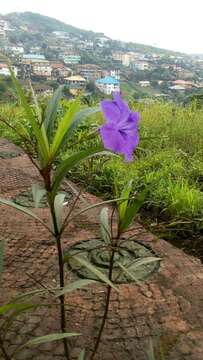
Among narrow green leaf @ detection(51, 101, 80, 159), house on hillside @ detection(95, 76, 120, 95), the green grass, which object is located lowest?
the green grass

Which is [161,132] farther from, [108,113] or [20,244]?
[108,113]

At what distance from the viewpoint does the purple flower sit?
0.76 m

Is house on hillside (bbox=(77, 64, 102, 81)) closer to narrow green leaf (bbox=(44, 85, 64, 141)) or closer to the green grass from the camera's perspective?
the green grass

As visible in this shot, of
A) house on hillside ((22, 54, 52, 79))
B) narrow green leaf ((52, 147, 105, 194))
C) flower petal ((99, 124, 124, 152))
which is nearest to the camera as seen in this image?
flower petal ((99, 124, 124, 152))

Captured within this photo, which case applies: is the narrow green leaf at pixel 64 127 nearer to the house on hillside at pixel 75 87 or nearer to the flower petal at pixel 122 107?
the flower petal at pixel 122 107

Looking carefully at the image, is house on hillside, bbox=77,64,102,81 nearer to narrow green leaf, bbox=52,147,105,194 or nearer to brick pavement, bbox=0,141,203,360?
brick pavement, bbox=0,141,203,360

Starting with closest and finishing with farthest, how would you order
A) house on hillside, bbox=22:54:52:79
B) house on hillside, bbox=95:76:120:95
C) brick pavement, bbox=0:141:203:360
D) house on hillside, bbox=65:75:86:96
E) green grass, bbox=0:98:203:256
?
brick pavement, bbox=0:141:203:360 < house on hillside, bbox=95:76:120:95 < house on hillside, bbox=65:75:86:96 < green grass, bbox=0:98:203:256 < house on hillside, bbox=22:54:52:79

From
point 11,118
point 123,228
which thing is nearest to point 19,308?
point 123,228

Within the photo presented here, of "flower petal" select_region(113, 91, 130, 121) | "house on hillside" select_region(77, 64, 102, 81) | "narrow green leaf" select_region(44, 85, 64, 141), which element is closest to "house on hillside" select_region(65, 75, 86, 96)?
"narrow green leaf" select_region(44, 85, 64, 141)

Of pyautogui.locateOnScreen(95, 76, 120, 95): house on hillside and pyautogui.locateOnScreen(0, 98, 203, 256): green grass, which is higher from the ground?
pyautogui.locateOnScreen(95, 76, 120, 95): house on hillside

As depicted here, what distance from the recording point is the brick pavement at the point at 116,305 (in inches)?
49.9

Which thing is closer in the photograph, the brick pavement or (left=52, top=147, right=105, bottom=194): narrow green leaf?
(left=52, top=147, right=105, bottom=194): narrow green leaf

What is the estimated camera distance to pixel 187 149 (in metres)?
3.79

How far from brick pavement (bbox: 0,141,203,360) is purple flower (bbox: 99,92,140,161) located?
459 mm
